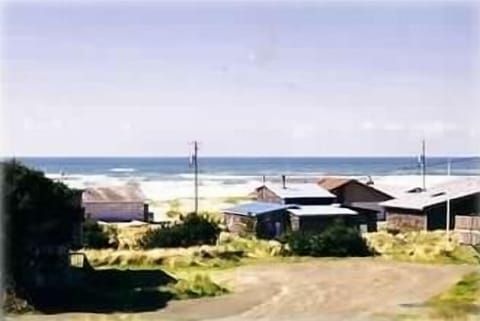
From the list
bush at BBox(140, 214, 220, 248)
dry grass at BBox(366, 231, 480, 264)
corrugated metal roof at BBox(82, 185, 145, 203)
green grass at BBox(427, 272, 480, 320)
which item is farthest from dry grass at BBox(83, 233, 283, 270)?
green grass at BBox(427, 272, 480, 320)

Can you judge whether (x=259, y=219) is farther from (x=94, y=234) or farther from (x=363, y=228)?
(x=94, y=234)

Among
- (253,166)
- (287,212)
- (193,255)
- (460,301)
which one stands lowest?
(460,301)

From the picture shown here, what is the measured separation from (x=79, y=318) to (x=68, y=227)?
217 mm

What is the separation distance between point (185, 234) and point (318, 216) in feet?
1.07

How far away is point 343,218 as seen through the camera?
83.4 inches

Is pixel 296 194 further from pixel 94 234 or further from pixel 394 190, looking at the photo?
pixel 94 234

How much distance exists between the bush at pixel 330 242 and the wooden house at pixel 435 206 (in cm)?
9

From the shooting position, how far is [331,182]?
2.12 meters

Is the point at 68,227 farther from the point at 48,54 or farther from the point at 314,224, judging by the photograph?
the point at 314,224

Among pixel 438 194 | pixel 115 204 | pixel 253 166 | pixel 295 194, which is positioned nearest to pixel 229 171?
pixel 253 166

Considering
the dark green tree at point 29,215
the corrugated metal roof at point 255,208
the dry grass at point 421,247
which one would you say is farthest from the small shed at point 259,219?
the dark green tree at point 29,215

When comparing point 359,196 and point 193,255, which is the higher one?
point 359,196

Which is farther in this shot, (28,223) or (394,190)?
(394,190)

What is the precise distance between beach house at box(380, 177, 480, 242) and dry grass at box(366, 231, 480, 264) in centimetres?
2
